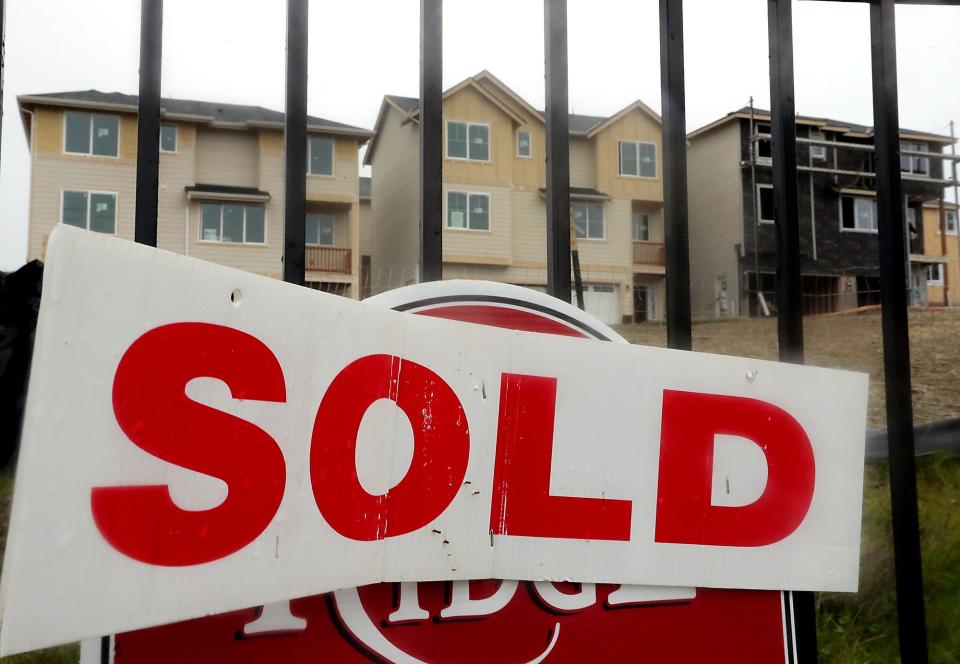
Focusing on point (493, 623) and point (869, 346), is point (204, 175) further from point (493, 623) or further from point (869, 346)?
point (493, 623)

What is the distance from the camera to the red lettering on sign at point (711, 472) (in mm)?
1154

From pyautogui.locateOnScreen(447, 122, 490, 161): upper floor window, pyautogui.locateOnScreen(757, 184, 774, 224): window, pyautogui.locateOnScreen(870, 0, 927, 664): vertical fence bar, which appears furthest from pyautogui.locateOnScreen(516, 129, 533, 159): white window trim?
pyautogui.locateOnScreen(870, 0, 927, 664): vertical fence bar

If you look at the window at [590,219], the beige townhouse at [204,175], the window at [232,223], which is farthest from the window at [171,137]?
the window at [590,219]

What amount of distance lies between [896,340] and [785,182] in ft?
1.16

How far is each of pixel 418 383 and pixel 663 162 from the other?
0.64 m

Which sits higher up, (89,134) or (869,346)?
(89,134)

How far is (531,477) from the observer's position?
3.50 feet

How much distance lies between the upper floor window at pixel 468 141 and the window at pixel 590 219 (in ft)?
11.9

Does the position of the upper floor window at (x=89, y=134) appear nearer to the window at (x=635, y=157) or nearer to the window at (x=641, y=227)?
the window at (x=635, y=157)

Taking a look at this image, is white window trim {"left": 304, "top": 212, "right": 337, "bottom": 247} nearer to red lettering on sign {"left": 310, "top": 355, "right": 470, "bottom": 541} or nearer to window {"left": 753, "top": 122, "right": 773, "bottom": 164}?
window {"left": 753, "top": 122, "right": 773, "bottom": 164}

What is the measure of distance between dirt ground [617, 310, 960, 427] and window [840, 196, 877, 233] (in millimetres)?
15130

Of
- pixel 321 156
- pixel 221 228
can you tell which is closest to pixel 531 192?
pixel 321 156

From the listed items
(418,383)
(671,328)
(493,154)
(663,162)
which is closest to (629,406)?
(671,328)

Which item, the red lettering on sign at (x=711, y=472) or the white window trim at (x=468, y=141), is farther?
the white window trim at (x=468, y=141)
